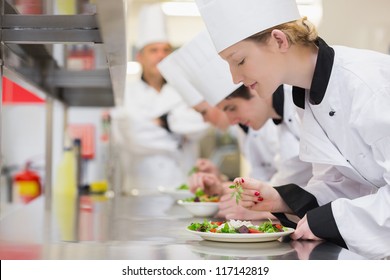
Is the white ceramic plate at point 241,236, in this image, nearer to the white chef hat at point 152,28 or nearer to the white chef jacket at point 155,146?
the white chef jacket at point 155,146

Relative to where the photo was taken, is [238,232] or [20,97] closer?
[238,232]

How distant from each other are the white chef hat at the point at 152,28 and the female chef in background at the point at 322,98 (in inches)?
97.2

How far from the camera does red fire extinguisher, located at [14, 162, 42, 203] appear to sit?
13.3ft

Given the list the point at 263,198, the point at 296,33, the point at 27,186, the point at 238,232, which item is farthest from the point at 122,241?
the point at 27,186

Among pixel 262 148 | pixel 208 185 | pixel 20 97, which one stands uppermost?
pixel 20 97

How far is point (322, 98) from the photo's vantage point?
1.42 m

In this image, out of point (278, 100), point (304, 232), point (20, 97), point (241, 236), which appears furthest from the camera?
point (20, 97)

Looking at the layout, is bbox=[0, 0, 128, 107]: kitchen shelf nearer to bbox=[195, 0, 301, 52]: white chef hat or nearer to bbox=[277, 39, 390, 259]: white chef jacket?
bbox=[195, 0, 301, 52]: white chef hat

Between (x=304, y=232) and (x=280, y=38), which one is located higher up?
(x=280, y=38)

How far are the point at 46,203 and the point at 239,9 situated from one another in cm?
133

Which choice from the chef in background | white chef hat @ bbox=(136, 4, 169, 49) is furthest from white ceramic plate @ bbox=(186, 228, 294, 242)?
white chef hat @ bbox=(136, 4, 169, 49)

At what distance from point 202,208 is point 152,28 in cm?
228

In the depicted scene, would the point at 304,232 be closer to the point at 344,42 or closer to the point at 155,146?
the point at 155,146
